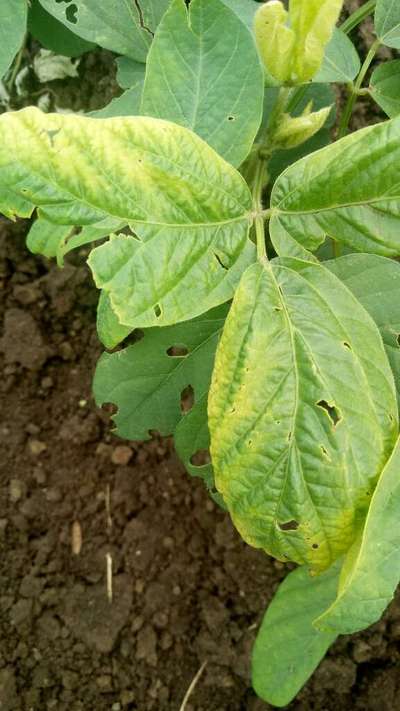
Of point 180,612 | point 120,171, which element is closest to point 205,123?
point 120,171

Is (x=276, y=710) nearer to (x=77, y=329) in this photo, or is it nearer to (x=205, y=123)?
(x=77, y=329)

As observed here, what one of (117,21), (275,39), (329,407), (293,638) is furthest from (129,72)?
(293,638)

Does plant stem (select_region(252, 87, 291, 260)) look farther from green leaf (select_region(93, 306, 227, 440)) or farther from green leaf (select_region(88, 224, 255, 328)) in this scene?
green leaf (select_region(93, 306, 227, 440))

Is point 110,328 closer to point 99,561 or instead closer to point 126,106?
point 126,106

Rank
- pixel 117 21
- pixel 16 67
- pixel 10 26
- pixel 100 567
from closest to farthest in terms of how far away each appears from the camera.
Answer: pixel 10 26
pixel 117 21
pixel 16 67
pixel 100 567

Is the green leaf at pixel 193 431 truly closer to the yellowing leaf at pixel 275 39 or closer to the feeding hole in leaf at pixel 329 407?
the feeding hole in leaf at pixel 329 407

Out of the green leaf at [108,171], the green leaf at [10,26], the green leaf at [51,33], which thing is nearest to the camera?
the green leaf at [108,171]

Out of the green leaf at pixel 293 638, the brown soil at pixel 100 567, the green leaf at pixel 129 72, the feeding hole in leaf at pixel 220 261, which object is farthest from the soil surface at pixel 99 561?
the feeding hole in leaf at pixel 220 261
